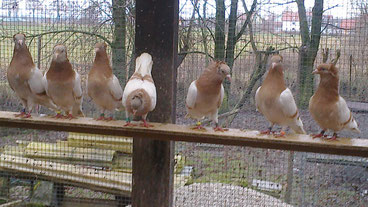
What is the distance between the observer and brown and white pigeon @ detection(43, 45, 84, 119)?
87.2 inches

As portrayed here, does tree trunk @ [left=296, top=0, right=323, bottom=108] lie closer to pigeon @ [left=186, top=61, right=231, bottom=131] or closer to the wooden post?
pigeon @ [left=186, top=61, right=231, bottom=131]

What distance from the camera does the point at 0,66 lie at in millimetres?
2936

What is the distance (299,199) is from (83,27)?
204 centimetres

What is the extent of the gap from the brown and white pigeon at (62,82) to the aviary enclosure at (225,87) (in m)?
0.20

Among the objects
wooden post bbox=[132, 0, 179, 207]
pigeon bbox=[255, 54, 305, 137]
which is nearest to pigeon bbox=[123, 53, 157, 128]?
wooden post bbox=[132, 0, 179, 207]

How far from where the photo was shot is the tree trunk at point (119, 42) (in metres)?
2.77

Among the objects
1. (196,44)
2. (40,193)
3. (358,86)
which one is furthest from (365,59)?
(40,193)

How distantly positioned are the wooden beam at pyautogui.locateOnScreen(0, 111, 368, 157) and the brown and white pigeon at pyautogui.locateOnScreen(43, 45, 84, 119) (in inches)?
5.2

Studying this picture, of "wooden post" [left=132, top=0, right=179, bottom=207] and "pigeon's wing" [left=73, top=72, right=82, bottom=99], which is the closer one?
"wooden post" [left=132, top=0, right=179, bottom=207]

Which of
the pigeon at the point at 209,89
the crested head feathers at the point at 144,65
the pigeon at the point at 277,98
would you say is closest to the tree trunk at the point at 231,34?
the pigeon at the point at 209,89

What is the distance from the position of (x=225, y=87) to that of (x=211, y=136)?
3.03 ft

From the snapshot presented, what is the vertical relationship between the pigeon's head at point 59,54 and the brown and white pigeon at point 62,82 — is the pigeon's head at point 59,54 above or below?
above

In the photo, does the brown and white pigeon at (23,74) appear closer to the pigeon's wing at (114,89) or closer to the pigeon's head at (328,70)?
the pigeon's wing at (114,89)

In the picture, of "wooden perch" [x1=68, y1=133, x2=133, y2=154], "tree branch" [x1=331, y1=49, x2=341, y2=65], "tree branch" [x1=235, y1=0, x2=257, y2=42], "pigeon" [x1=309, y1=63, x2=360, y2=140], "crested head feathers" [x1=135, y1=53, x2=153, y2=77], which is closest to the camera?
"pigeon" [x1=309, y1=63, x2=360, y2=140]
